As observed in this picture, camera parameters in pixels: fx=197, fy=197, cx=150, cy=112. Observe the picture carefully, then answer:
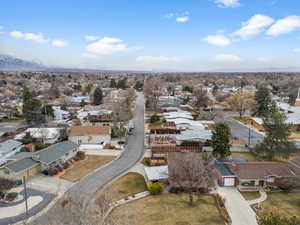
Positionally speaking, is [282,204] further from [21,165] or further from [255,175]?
[21,165]

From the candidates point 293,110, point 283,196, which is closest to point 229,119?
point 293,110

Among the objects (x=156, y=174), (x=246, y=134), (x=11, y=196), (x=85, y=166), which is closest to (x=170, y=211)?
(x=156, y=174)

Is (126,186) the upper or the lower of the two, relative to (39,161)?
lower

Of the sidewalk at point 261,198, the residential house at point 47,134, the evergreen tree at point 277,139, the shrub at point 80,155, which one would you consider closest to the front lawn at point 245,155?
the evergreen tree at point 277,139

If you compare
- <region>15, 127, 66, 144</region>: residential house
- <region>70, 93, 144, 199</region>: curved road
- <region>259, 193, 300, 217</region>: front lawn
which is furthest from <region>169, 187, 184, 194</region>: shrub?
<region>15, 127, 66, 144</region>: residential house

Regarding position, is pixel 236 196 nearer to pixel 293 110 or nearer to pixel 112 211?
pixel 112 211
